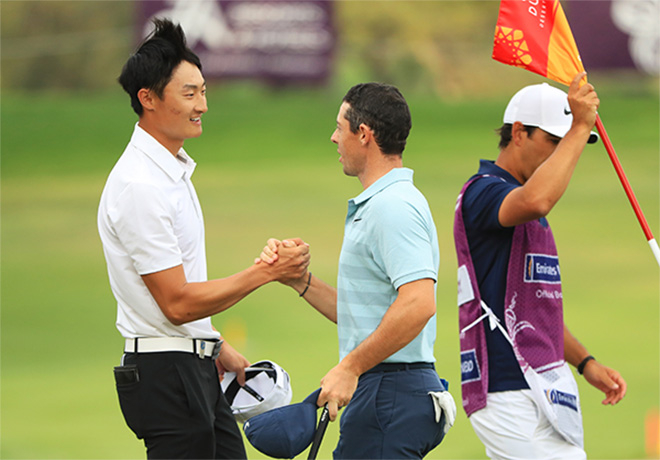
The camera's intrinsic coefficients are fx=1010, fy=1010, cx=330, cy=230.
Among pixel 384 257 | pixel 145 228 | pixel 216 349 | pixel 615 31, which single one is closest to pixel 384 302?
pixel 384 257

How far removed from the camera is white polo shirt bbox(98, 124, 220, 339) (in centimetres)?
320

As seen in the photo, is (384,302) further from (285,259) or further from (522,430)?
(522,430)

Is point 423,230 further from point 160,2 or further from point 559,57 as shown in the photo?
point 160,2

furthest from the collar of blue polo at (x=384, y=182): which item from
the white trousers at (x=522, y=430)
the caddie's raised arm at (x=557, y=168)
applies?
the white trousers at (x=522, y=430)

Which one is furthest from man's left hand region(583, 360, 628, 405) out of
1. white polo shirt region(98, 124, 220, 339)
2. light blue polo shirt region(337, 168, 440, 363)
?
white polo shirt region(98, 124, 220, 339)

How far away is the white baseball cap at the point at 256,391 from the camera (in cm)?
368

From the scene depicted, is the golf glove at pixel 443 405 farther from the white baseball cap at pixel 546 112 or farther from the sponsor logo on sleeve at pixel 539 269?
the white baseball cap at pixel 546 112

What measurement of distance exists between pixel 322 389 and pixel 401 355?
34 cm

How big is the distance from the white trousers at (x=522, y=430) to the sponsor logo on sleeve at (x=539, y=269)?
1.33ft

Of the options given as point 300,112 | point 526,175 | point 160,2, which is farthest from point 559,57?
point 300,112

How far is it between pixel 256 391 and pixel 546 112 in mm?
1495

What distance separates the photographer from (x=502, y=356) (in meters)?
3.66

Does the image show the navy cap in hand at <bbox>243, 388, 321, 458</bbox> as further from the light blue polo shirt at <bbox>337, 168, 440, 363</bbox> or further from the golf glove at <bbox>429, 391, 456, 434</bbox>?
the golf glove at <bbox>429, 391, 456, 434</bbox>

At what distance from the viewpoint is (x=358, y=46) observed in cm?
1970
